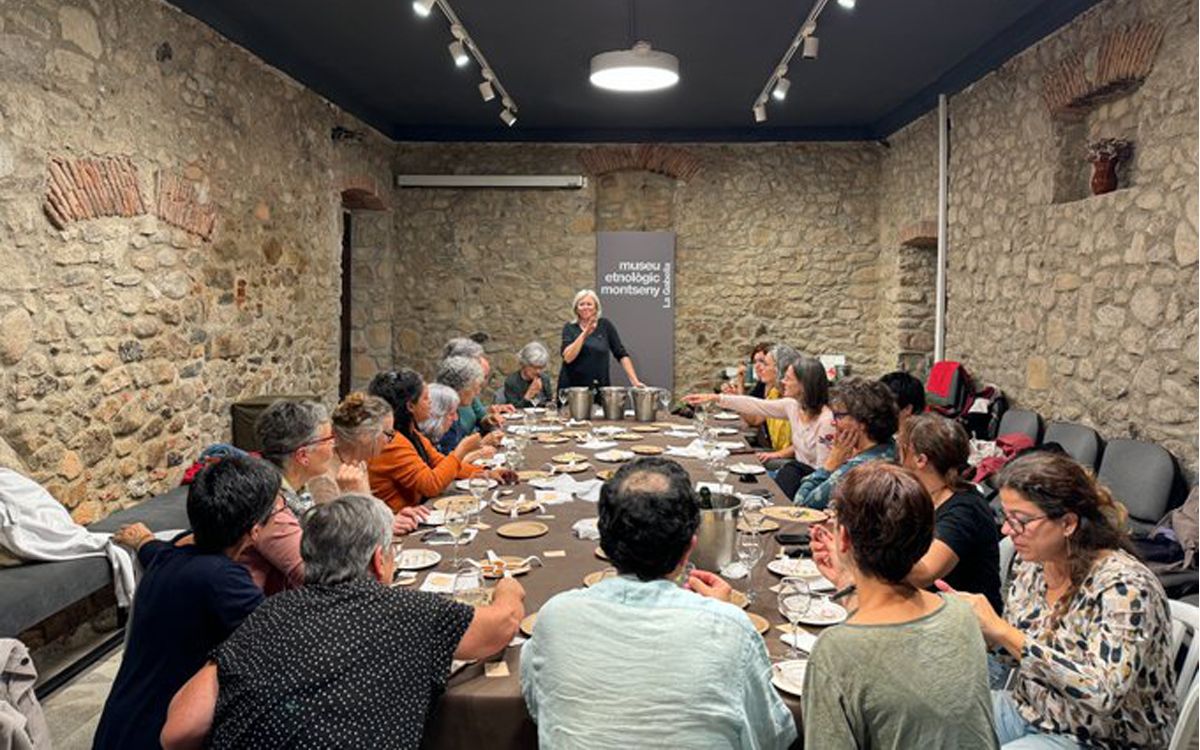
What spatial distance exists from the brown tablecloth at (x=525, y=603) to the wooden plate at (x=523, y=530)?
2 cm

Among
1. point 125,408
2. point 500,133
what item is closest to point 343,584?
point 125,408

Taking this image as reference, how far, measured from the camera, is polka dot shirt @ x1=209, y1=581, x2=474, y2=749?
4.98 ft

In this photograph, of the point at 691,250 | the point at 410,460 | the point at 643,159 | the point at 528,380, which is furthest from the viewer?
the point at 691,250

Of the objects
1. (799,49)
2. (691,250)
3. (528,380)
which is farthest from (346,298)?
(799,49)

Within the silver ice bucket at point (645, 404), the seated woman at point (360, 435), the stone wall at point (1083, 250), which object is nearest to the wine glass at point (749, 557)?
the seated woman at point (360, 435)

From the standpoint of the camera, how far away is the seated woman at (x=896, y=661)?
148 cm

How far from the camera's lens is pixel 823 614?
207 cm

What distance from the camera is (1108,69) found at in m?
4.43

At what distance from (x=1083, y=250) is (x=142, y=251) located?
4999 mm

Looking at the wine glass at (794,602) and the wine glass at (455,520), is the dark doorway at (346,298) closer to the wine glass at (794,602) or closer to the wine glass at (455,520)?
the wine glass at (455,520)

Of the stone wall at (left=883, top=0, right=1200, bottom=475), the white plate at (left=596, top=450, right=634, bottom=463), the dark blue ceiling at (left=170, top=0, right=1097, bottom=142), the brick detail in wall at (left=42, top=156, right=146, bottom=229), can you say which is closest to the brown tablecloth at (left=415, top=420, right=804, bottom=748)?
the white plate at (left=596, top=450, right=634, bottom=463)

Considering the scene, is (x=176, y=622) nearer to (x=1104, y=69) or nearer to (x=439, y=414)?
(x=439, y=414)

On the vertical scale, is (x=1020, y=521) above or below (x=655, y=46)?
below

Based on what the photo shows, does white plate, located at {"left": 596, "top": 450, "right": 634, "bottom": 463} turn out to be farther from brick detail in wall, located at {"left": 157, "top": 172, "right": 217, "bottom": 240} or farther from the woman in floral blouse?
brick detail in wall, located at {"left": 157, "top": 172, "right": 217, "bottom": 240}
